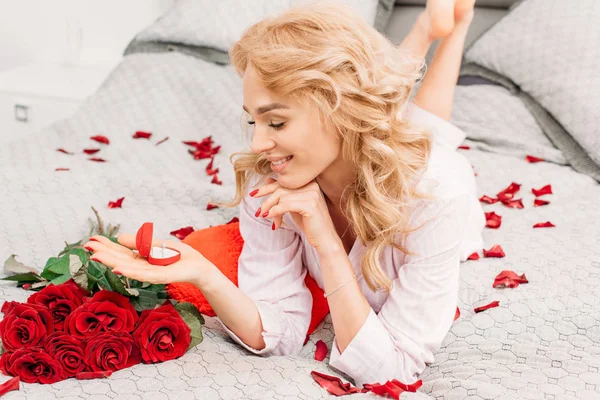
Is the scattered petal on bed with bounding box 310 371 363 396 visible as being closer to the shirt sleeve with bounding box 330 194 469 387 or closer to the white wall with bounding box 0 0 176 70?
the shirt sleeve with bounding box 330 194 469 387

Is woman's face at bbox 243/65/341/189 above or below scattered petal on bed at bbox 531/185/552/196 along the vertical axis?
above

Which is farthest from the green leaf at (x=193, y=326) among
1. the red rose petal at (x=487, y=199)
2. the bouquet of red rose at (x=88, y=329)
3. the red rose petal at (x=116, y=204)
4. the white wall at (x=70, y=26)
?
the white wall at (x=70, y=26)

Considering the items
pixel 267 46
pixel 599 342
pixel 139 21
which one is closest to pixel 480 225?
pixel 599 342

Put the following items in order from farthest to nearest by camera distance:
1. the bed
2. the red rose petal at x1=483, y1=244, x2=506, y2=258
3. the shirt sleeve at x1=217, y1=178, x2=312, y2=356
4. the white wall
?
1. the white wall
2. the red rose petal at x1=483, y1=244, x2=506, y2=258
3. the shirt sleeve at x1=217, y1=178, x2=312, y2=356
4. the bed

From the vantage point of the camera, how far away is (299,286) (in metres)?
1.36

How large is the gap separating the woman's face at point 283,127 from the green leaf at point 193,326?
1.01ft

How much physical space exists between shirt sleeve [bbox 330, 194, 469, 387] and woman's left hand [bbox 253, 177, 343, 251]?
0.15m

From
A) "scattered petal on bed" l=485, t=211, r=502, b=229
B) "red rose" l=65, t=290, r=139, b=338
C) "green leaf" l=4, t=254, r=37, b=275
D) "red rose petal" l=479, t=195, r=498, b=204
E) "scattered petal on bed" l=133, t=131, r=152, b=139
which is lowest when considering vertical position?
"red rose petal" l=479, t=195, r=498, b=204

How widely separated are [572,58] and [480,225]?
898mm

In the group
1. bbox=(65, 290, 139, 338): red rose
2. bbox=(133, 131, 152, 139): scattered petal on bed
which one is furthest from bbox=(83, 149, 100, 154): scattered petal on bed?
bbox=(65, 290, 139, 338): red rose

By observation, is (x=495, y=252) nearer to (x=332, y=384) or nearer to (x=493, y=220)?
(x=493, y=220)

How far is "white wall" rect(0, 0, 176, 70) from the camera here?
3467 millimetres

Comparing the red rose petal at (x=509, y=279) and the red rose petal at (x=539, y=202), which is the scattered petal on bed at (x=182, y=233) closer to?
the red rose petal at (x=509, y=279)

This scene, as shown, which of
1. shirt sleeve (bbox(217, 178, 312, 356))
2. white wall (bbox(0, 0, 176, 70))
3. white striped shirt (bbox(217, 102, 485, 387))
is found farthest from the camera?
white wall (bbox(0, 0, 176, 70))
